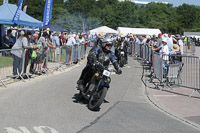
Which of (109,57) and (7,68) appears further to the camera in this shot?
(7,68)

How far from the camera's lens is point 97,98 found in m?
8.39

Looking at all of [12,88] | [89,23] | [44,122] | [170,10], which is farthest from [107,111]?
[170,10]

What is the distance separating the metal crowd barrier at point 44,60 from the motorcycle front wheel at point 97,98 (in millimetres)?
4191

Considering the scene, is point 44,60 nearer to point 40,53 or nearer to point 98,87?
point 40,53

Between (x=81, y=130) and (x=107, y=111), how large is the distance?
2.00 meters

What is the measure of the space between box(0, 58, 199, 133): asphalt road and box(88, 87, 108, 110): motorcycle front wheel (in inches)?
6.4

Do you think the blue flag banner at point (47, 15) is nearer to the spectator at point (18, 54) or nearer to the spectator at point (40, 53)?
the spectator at point (40, 53)

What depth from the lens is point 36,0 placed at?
94.8 metres

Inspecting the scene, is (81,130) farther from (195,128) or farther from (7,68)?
(7,68)

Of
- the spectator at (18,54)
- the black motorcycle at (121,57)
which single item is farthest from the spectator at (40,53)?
the black motorcycle at (121,57)

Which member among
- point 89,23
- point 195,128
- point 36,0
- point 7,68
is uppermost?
point 36,0

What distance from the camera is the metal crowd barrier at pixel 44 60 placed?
1216 cm

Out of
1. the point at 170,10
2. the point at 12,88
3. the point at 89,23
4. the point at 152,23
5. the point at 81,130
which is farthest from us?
the point at 170,10

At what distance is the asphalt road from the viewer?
6.75 m
